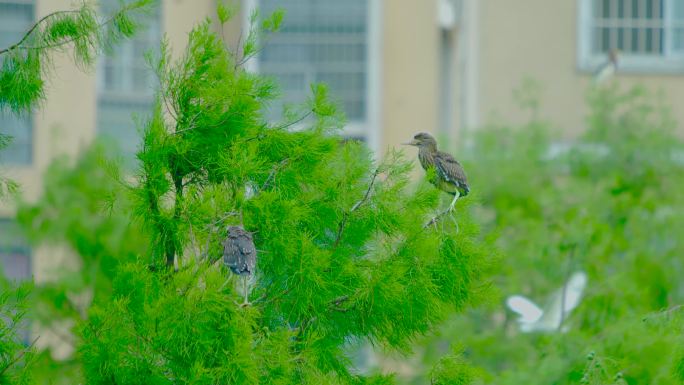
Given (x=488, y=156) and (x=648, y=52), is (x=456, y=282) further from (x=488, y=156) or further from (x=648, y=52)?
(x=648, y=52)

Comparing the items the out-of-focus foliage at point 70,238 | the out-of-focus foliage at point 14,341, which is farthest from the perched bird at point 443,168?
the out-of-focus foliage at point 70,238

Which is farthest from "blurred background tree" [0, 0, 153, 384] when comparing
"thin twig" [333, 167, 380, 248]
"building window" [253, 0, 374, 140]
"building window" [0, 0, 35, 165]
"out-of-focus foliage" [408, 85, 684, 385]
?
"building window" [253, 0, 374, 140]

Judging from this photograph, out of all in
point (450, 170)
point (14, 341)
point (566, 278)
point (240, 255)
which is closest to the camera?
point (240, 255)

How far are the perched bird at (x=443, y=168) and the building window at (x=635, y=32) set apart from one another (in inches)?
478

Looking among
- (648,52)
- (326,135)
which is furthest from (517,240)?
(326,135)

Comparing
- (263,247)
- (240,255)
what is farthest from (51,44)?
(240,255)

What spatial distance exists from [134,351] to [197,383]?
36cm

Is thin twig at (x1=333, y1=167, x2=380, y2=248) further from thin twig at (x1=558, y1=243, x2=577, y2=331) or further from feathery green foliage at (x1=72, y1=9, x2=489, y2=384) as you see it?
thin twig at (x1=558, y1=243, x2=577, y2=331)

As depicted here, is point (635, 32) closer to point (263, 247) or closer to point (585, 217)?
point (585, 217)

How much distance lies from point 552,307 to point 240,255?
7.58 metres

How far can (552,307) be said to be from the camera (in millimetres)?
14961

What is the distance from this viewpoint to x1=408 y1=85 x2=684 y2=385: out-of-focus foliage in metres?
15.2

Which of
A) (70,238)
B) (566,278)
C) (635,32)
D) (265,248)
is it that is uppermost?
(635,32)

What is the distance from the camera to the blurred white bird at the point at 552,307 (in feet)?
44.4
